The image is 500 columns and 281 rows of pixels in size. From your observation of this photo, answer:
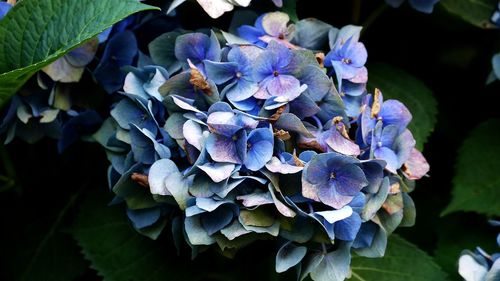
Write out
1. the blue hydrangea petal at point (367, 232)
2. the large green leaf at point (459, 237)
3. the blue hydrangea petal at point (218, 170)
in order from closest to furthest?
1. the blue hydrangea petal at point (218, 170)
2. the blue hydrangea petal at point (367, 232)
3. the large green leaf at point (459, 237)

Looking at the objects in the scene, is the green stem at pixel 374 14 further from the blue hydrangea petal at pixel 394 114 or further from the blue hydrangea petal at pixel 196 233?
the blue hydrangea petal at pixel 196 233

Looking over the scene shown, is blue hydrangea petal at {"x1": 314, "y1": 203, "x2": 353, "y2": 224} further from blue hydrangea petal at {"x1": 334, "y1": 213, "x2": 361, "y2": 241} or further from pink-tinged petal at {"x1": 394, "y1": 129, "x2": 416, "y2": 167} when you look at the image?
pink-tinged petal at {"x1": 394, "y1": 129, "x2": 416, "y2": 167}

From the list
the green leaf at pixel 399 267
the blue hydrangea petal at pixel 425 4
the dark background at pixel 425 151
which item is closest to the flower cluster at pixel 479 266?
the green leaf at pixel 399 267

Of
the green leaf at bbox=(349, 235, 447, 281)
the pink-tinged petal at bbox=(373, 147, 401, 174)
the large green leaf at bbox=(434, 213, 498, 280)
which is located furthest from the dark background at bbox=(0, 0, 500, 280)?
the pink-tinged petal at bbox=(373, 147, 401, 174)

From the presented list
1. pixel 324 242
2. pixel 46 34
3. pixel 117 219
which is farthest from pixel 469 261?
pixel 46 34

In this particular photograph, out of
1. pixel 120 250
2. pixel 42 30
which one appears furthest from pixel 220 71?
pixel 120 250

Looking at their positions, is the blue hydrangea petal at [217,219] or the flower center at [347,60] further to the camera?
the flower center at [347,60]
